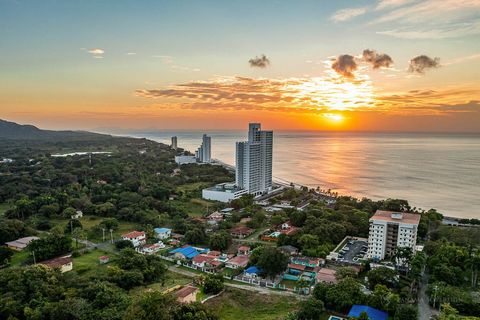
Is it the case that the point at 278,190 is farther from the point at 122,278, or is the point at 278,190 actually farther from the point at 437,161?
the point at 437,161

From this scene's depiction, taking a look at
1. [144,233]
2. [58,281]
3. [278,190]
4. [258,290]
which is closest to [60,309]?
[58,281]

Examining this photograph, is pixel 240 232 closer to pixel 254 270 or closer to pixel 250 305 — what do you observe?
pixel 254 270

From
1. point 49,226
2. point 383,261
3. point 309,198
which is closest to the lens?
point 383,261

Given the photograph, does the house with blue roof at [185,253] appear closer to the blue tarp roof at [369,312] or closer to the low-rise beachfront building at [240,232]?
the low-rise beachfront building at [240,232]

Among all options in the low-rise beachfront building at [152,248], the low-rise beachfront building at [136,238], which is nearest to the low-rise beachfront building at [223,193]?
the low-rise beachfront building at [136,238]

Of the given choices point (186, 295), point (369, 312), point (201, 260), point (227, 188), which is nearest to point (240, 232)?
point (201, 260)
